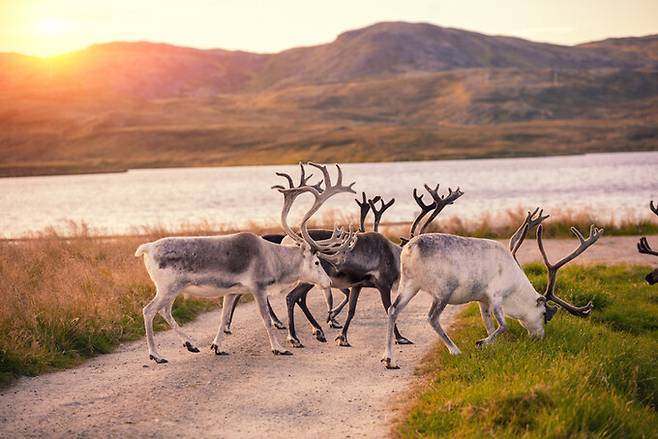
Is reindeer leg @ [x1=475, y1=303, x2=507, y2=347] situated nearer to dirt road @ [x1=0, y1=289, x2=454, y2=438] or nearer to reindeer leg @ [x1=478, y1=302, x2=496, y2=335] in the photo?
reindeer leg @ [x1=478, y1=302, x2=496, y2=335]

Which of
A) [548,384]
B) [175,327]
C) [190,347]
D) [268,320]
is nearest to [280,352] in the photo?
[268,320]

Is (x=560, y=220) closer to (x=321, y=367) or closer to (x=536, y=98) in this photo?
(x=321, y=367)

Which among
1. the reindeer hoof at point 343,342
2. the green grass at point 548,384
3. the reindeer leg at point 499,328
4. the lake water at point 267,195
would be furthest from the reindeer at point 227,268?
the lake water at point 267,195

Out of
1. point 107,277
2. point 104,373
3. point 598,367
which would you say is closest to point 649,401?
point 598,367

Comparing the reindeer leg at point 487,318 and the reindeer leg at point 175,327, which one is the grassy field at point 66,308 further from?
the reindeer leg at point 487,318

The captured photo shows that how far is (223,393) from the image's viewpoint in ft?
31.0

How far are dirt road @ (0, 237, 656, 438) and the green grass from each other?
0.57 meters

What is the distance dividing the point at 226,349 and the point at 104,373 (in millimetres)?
1954

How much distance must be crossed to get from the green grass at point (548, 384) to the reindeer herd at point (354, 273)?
513 millimetres

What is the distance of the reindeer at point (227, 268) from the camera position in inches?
436

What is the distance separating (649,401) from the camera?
32.6ft

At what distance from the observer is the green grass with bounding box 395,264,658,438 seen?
7598 mm

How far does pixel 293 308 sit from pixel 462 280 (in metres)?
3.35

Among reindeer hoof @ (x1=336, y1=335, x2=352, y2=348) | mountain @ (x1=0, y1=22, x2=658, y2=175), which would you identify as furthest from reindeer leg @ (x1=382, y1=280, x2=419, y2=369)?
mountain @ (x1=0, y1=22, x2=658, y2=175)
